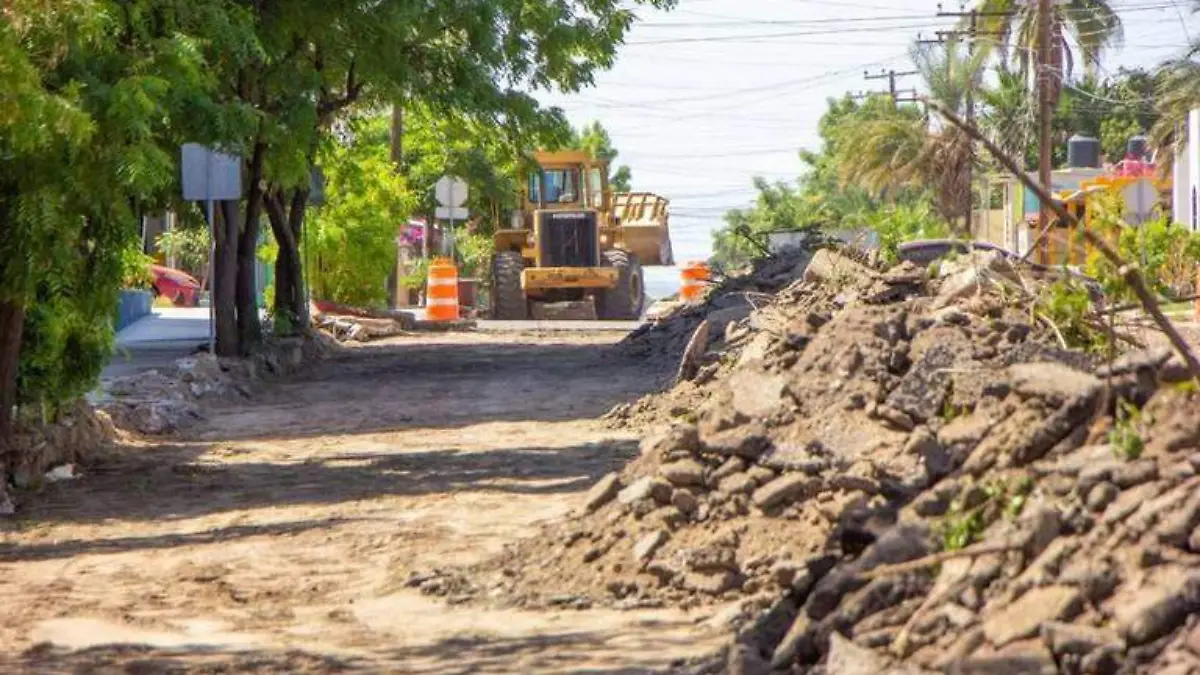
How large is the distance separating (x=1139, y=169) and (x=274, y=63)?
4574 cm

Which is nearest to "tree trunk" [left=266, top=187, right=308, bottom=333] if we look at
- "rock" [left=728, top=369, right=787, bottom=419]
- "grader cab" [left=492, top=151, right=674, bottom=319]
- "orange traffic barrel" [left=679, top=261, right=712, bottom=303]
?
"grader cab" [left=492, top=151, right=674, bottom=319]

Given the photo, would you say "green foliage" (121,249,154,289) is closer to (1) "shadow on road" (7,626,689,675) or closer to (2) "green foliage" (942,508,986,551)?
(1) "shadow on road" (7,626,689,675)

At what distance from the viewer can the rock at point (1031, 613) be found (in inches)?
305

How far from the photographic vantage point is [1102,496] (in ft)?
27.4

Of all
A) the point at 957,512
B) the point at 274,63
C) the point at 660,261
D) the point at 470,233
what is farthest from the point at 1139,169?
the point at 957,512

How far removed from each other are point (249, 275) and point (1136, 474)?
2229 cm

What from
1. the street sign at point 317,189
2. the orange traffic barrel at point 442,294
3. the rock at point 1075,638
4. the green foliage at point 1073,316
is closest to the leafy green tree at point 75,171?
the green foliage at point 1073,316

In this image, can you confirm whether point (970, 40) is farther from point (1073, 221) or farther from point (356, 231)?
point (1073, 221)

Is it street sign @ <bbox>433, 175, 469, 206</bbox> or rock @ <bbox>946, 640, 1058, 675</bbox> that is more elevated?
street sign @ <bbox>433, 175, 469, 206</bbox>

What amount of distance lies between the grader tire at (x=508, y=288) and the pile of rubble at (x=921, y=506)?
30850mm

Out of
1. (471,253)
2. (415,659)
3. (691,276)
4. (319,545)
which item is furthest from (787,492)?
(471,253)

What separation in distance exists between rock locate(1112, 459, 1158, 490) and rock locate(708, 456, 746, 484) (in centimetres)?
372

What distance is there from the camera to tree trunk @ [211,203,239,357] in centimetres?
2795

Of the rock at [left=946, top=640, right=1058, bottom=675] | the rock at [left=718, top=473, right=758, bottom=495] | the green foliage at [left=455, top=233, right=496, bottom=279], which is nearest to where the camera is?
the rock at [left=946, top=640, right=1058, bottom=675]
